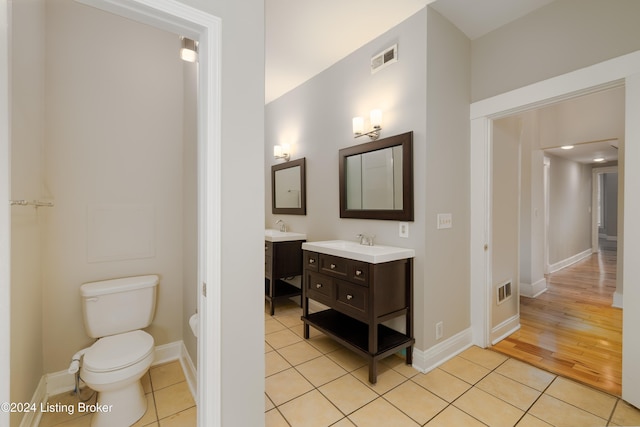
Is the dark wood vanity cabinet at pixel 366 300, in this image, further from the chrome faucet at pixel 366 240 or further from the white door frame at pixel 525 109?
the white door frame at pixel 525 109

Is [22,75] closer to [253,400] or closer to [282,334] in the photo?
[253,400]

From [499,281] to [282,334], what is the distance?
2.17 meters

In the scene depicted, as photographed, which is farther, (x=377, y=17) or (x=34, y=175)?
(x=377, y=17)

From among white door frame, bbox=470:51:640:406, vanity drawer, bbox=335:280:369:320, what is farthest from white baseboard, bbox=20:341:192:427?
white door frame, bbox=470:51:640:406

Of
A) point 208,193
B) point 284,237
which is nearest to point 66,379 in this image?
point 208,193

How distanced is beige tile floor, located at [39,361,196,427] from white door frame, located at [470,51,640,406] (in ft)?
7.78

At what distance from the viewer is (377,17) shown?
2217 millimetres

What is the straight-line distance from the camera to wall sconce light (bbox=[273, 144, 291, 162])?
12.1 feet

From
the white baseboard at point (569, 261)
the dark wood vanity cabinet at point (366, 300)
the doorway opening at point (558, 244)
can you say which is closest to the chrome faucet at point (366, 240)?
the dark wood vanity cabinet at point (366, 300)

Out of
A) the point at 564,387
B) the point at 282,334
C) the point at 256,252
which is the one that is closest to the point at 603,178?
the point at 564,387

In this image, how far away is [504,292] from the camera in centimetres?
267

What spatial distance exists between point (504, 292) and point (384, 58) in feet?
8.15

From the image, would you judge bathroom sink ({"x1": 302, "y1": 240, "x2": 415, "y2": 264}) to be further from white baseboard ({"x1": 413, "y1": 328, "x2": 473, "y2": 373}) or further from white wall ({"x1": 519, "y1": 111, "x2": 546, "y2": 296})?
white wall ({"x1": 519, "y1": 111, "x2": 546, "y2": 296})

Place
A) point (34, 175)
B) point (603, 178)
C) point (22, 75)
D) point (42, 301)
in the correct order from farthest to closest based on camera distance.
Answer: point (603, 178)
point (42, 301)
point (34, 175)
point (22, 75)
